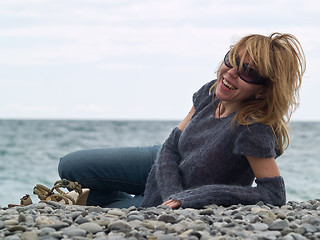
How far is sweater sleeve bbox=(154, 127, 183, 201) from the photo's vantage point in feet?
10.9

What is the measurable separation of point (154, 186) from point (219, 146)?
668mm

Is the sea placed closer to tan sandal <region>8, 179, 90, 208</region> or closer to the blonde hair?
tan sandal <region>8, 179, 90, 208</region>

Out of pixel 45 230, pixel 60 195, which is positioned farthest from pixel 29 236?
pixel 60 195

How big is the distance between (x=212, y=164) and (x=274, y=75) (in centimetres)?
66

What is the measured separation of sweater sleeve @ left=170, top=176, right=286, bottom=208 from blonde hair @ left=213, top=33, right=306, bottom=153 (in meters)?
0.26

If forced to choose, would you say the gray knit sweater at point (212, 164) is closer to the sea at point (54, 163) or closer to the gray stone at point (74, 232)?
the gray stone at point (74, 232)

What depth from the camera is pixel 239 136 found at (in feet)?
9.87

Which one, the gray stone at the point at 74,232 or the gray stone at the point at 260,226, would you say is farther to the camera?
the gray stone at the point at 260,226

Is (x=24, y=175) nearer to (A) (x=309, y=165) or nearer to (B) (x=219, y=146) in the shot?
(A) (x=309, y=165)

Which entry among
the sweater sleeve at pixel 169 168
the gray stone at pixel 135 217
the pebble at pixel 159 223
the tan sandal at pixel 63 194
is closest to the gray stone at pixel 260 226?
the pebble at pixel 159 223

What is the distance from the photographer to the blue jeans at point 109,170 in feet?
12.2

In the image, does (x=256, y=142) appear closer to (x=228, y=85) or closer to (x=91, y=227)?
(x=228, y=85)

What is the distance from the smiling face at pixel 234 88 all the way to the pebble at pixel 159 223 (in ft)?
2.22

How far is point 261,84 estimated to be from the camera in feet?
10.2
